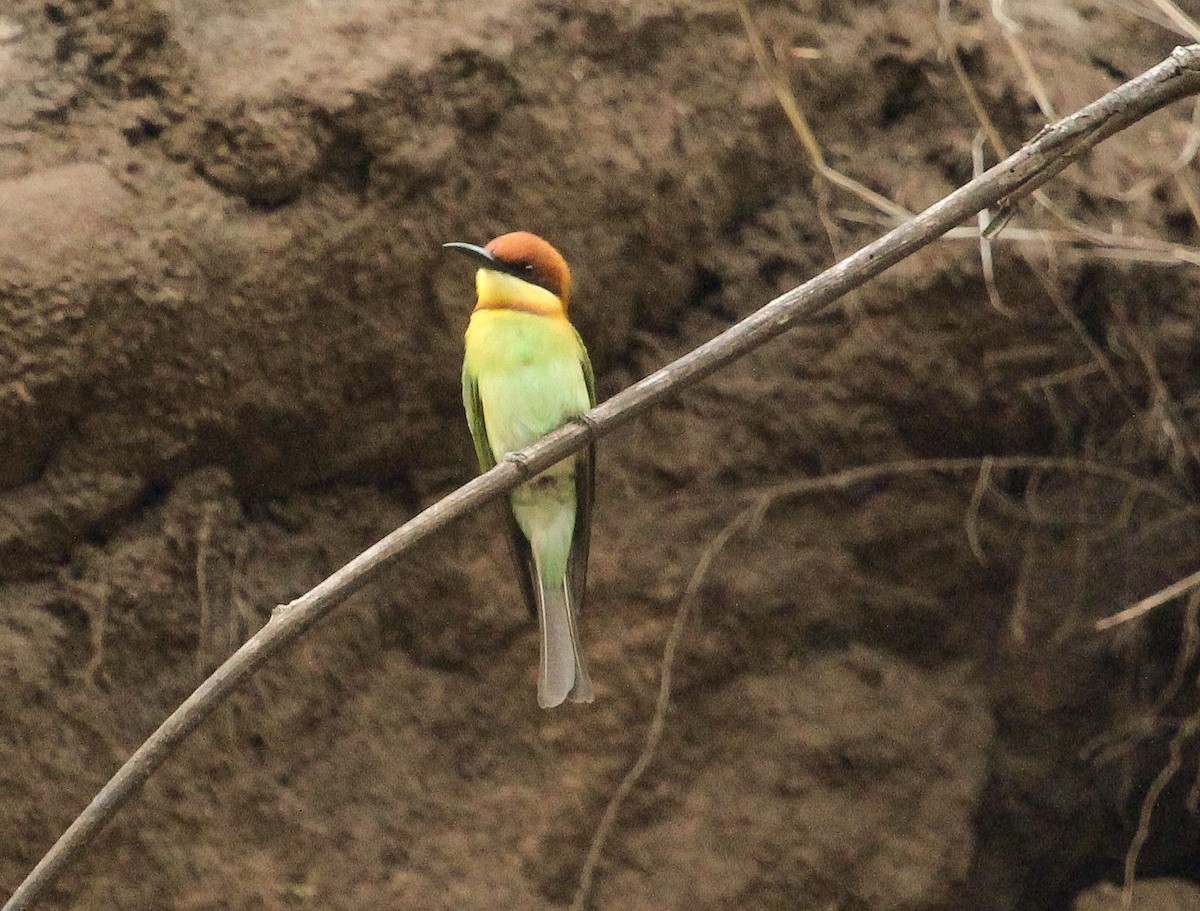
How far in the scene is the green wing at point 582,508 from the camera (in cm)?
245

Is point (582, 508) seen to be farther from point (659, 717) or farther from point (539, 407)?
point (659, 717)

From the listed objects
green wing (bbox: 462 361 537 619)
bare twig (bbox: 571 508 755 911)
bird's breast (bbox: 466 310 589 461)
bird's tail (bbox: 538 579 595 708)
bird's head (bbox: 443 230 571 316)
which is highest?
bird's head (bbox: 443 230 571 316)

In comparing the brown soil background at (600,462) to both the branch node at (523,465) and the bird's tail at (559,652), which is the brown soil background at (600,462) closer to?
the bird's tail at (559,652)

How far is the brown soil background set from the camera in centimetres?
253

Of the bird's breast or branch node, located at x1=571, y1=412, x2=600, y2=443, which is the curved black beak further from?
branch node, located at x1=571, y1=412, x2=600, y2=443

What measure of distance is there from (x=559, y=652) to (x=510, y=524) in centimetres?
27

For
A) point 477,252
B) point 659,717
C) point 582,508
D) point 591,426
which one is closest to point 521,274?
point 477,252

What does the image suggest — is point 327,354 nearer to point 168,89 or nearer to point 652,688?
point 168,89

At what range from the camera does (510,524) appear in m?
2.50

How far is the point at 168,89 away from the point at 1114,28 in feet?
6.73

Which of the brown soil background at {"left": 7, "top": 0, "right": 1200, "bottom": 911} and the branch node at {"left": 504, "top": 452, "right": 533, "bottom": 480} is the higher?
the branch node at {"left": 504, "top": 452, "right": 533, "bottom": 480}

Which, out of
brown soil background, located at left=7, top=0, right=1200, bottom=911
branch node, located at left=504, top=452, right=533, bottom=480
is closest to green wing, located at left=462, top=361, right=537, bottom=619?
brown soil background, located at left=7, top=0, right=1200, bottom=911

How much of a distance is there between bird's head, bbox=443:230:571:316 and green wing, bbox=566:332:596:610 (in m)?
0.11

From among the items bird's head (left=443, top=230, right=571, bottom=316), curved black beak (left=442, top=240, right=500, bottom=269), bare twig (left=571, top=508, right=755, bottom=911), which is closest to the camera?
curved black beak (left=442, top=240, right=500, bottom=269)
